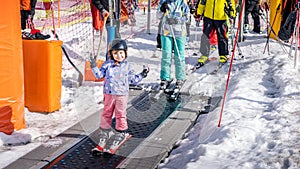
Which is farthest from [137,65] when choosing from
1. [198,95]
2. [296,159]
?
[296,159]

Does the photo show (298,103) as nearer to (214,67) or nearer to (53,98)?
(53,98)

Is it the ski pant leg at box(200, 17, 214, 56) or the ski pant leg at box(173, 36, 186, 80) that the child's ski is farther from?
the ski pant leg at box(200, 17, 214, 56)

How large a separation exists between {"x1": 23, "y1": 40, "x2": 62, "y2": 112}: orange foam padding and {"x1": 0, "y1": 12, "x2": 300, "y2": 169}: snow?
6.7 inches

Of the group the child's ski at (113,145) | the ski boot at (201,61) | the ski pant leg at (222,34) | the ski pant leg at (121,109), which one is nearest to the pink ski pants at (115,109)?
the ski pant leg at (121,109)

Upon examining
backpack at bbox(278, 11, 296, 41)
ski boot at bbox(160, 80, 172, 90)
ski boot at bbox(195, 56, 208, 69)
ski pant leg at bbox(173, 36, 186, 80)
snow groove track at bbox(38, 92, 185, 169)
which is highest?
backpack at bbox(278, 11, 296, 41)

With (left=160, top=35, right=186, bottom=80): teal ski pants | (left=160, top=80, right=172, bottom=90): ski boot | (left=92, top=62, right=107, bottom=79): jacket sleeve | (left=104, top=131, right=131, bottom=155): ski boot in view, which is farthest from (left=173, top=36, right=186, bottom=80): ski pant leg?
(left=92, top=62, right=107, bottom=79): jacket sleeve

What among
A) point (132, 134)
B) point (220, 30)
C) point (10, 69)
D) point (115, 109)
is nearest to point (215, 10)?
point (220, 30)

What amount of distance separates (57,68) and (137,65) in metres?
3.83

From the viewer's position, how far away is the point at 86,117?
232 inches

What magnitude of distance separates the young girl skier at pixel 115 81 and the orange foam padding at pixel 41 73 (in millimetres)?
1404

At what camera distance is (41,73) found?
5.84 meters

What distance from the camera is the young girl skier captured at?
464 cm

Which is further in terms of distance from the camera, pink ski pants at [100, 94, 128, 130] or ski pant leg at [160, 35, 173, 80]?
ski pant leg at [160, 35, 173, 80]

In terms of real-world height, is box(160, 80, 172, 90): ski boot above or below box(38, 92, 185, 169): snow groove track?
above
